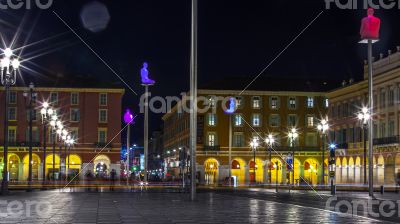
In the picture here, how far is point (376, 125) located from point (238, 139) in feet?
105

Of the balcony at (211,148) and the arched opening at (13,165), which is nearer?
the arched opening at (13,165)

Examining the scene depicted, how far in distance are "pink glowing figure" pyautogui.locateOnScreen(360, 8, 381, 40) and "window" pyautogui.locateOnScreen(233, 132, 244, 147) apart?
2781 inches

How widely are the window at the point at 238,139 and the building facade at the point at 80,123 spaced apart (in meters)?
18.0

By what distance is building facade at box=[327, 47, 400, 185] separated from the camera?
72.0m

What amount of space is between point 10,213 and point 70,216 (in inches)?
81.4

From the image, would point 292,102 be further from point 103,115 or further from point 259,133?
point 103,115

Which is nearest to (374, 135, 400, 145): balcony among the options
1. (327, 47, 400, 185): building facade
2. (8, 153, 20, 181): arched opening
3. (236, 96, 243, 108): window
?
(327, 47, 400, 185): building facade

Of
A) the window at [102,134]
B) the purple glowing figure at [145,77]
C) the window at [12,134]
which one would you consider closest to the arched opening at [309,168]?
the window at [102,134]

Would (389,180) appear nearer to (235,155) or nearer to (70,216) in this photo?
(235,155)

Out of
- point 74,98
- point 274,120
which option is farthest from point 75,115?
point 274,120

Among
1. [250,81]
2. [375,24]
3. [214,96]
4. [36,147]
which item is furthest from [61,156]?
[375,24]

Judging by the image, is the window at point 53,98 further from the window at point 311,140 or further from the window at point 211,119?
the window at point 311,140

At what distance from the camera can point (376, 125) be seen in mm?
78062

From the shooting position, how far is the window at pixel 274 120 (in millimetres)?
108875
